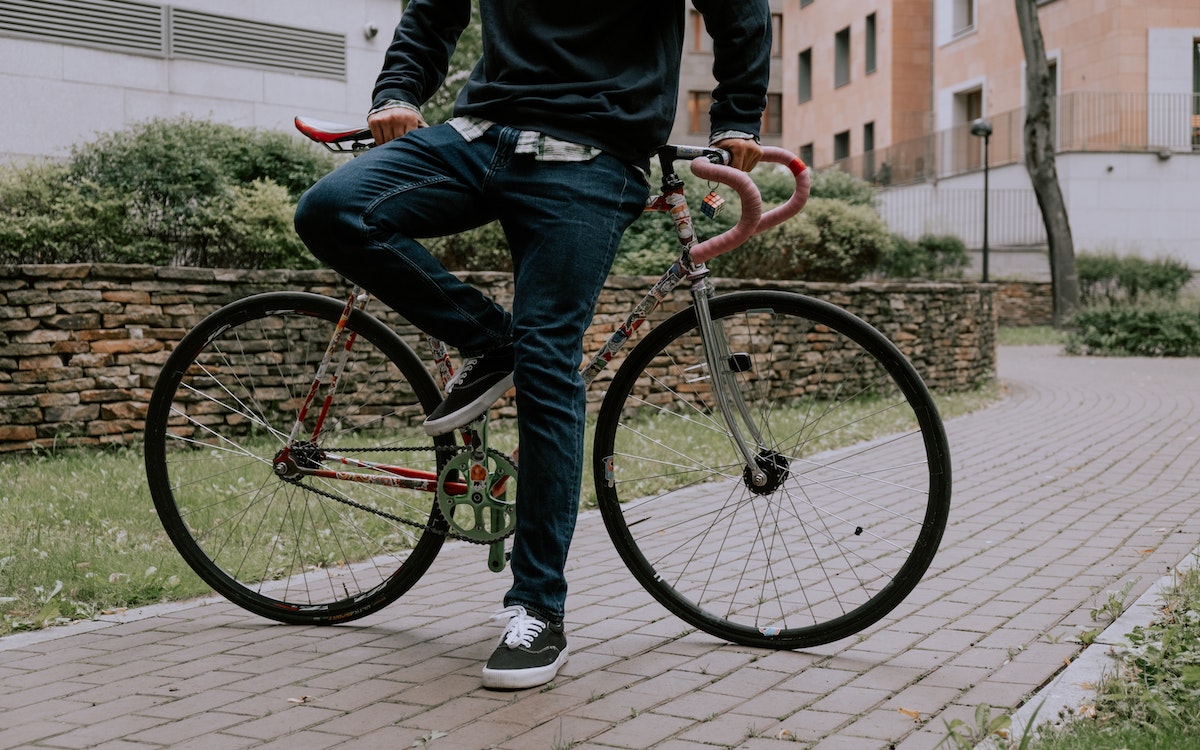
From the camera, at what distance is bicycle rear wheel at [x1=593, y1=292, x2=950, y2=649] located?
10.9 feet

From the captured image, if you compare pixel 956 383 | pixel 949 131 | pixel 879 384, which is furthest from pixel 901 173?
Result: pixel 879 384

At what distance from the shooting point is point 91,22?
1202cm

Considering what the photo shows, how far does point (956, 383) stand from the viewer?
12.7 metres

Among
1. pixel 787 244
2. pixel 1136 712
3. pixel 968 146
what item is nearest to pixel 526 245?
pixel 1136 712

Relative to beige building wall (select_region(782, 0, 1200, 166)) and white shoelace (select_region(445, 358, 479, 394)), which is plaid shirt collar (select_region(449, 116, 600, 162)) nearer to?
white shoelace (select_region(445, 358, 479, 394))

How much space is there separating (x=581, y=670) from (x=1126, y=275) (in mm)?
24591

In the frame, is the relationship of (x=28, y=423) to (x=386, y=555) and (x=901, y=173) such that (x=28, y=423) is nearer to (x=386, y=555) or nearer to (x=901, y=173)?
(x=386, y=555)

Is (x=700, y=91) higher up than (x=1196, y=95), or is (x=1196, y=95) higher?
(x=700, y=91)

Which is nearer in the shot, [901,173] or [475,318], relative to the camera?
[475,318]

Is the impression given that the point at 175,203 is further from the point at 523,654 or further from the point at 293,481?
the point at 523,654

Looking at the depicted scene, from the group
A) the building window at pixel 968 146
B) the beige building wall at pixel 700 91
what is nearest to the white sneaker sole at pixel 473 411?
the building window at pixel 968 146

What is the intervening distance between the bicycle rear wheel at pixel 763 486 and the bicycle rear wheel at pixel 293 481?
1.88ft

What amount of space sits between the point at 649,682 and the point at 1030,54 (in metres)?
21.7

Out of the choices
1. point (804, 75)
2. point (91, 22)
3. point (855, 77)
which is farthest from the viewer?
point (804, 75)
